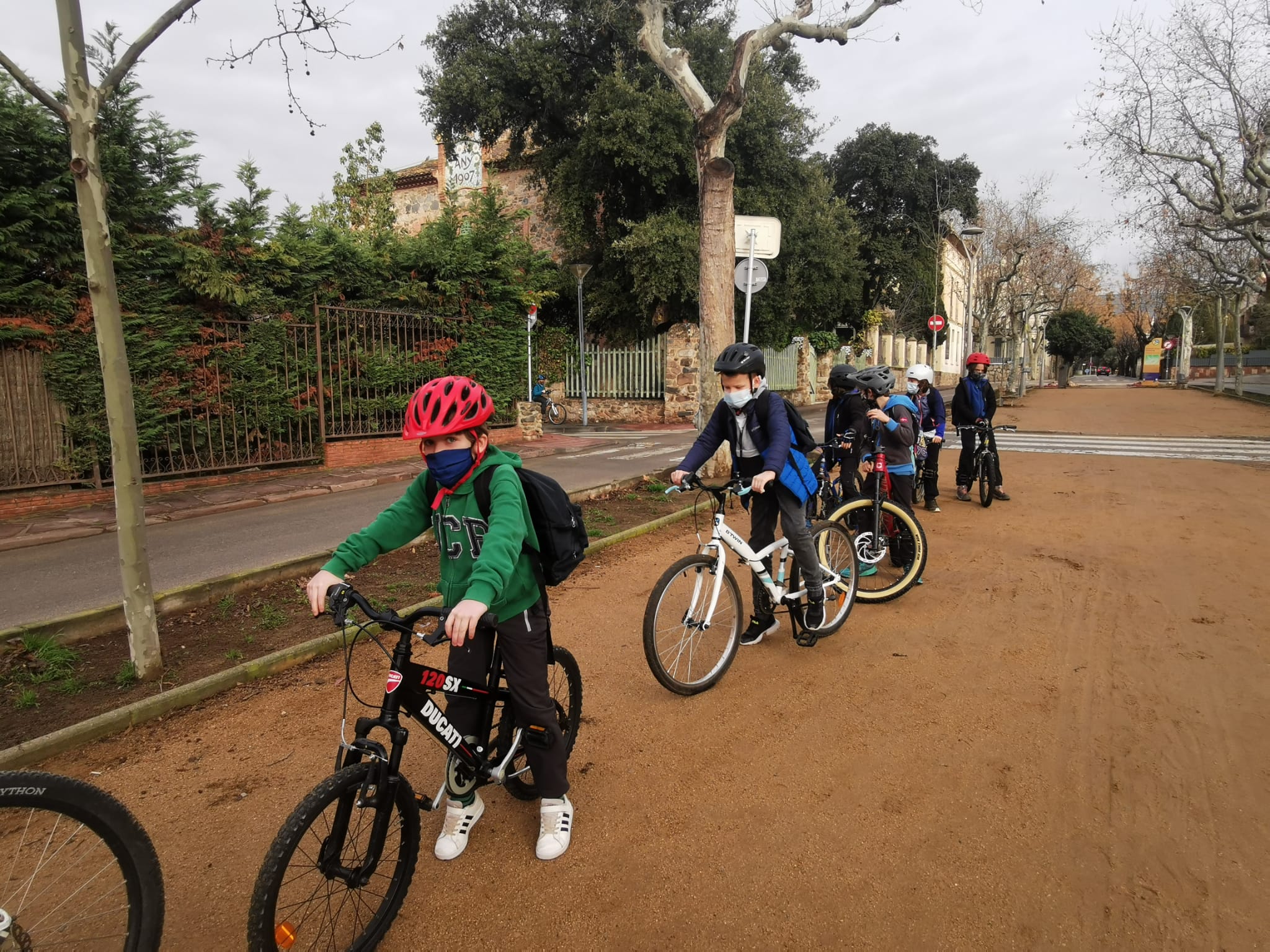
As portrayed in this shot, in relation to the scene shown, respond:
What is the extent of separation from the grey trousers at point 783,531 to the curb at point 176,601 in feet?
6.99

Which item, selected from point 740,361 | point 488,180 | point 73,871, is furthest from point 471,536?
point 488,180

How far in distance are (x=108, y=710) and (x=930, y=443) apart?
8.62 meters

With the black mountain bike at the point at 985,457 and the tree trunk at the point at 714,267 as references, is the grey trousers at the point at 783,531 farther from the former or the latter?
the black mountain bike at the point at 985,457

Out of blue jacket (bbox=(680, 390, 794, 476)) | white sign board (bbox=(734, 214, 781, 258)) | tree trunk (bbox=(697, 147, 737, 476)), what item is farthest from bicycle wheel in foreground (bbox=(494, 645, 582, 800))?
white sign board (bbox=(734, 214, 781, 258))

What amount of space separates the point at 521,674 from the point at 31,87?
396 centimetres

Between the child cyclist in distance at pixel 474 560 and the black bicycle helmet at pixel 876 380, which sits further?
the black bicycle helmet at pixel 876 380

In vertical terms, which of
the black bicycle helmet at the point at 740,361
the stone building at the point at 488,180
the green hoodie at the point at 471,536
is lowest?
the green hoodie at the point at 471,536

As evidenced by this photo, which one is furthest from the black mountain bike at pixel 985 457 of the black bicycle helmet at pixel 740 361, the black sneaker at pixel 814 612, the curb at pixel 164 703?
the curb at pixel 164 703

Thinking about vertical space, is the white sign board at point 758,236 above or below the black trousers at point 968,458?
above

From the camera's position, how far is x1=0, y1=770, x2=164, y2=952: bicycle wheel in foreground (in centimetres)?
181

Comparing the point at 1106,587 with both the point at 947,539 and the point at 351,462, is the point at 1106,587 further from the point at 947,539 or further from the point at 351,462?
the point at 351,462

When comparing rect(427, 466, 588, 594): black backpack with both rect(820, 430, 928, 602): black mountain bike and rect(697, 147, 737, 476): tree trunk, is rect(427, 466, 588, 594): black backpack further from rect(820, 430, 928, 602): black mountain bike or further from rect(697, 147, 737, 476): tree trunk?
rect(697, 147, 737, 476): tree trunk

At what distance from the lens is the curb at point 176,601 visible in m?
4.71

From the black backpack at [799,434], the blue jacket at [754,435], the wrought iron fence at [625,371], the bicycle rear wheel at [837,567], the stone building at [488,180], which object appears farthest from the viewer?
the stone building at [488,180]
